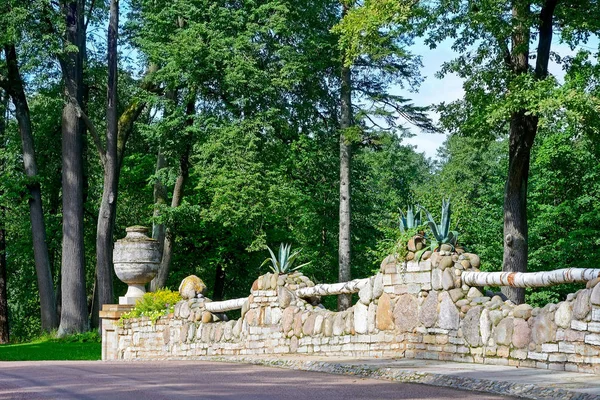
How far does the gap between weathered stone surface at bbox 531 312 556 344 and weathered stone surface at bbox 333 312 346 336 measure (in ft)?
12.3

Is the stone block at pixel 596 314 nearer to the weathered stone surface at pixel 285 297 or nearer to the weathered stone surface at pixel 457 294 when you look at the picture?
the weathered stone surface at pixel 457 294

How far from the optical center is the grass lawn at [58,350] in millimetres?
19750

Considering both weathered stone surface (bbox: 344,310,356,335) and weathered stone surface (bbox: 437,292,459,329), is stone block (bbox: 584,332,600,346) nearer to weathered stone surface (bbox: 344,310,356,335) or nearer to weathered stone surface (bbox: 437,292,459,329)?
weathered stone surface (bbox: 437,292,459,329)

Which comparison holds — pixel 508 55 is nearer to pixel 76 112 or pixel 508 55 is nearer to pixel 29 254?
pixel 76 112

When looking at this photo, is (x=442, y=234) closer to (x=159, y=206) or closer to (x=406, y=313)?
(x=406, y=313)

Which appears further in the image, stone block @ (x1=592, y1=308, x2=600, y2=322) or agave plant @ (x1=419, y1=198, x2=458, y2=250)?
agave plant @ (x1=419, y1=198, x2=458, y2=250)

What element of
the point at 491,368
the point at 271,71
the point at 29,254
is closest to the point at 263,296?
the point at 491,368

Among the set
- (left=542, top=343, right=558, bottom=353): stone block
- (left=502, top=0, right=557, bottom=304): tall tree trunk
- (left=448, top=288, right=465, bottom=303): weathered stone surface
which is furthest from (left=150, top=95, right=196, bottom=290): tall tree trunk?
(left=542, top=343, right=558, bottom=353): stone block

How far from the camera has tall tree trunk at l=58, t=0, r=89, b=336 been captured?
84.7ft

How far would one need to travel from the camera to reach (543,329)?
9.92 meters

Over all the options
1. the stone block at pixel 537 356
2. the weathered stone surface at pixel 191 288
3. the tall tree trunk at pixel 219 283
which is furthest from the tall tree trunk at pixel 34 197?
the stone block at pixel 537 356

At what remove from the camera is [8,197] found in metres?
26.9

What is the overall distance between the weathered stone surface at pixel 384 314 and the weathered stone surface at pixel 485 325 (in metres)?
1.82

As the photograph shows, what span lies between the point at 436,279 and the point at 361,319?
1641mm
